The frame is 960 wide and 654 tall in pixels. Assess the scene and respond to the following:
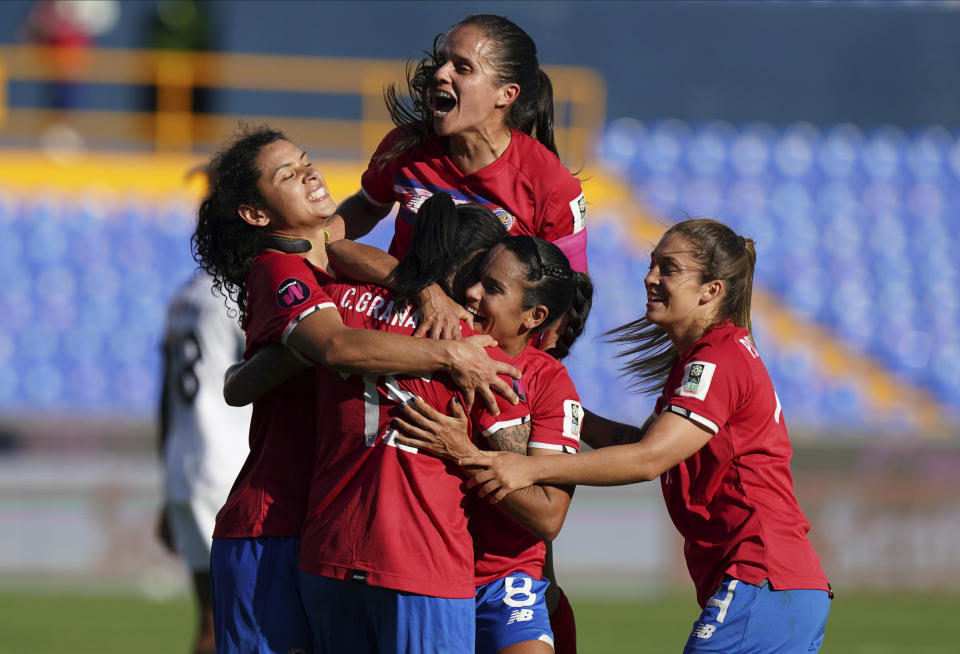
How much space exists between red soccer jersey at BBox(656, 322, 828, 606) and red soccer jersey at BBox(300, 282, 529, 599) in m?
0.56

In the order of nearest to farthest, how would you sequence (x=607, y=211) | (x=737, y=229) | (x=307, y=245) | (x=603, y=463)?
1. (x=603, y=463)
2. (x=307, y=245)
3. (x=737, y=229)
4. (x=607, y=211)

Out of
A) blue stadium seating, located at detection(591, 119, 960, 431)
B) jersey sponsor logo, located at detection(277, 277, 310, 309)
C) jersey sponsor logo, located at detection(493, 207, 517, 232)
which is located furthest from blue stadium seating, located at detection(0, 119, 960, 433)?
jersey sponsor logo, located at detection(277, 277, 310, 309)

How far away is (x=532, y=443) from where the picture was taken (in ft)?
11.3

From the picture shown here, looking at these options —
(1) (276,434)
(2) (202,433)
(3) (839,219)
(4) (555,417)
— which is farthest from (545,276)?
(3) (839,219)

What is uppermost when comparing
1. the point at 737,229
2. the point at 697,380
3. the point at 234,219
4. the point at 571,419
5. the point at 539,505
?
the point at 737,229

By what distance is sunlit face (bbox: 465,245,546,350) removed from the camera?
347cm

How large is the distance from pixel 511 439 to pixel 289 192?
39.3 inches

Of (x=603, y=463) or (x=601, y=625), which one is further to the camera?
(x=601, y=625)

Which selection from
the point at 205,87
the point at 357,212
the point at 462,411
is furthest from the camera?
the point at 205,87

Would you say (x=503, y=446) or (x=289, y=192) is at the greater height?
(x=289, y=192)

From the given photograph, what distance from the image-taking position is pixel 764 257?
15.6 m

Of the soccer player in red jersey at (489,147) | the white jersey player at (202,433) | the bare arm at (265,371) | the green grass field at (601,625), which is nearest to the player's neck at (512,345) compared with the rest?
the soccer player in red jersey at (489,147)

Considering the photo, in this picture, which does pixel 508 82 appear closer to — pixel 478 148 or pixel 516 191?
pixel 478 148

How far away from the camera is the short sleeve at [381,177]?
4215mm
